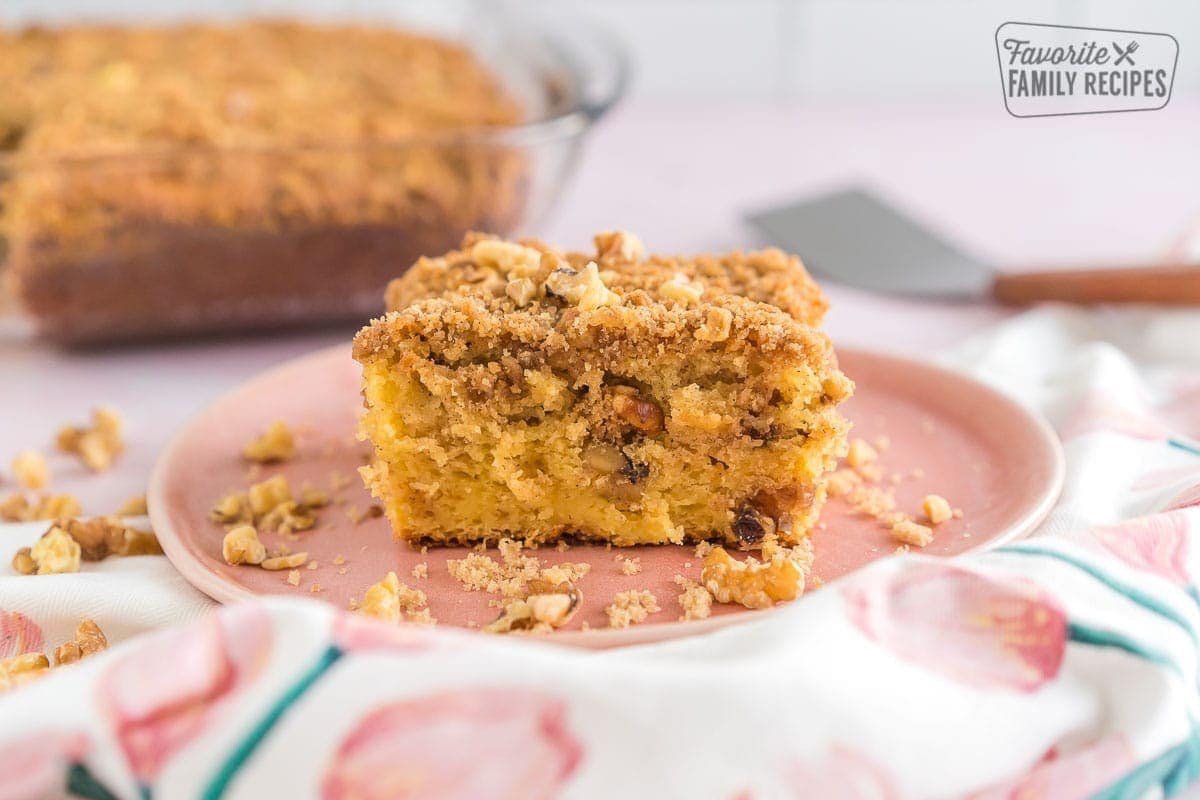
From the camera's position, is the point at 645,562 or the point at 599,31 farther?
the point at 599,31

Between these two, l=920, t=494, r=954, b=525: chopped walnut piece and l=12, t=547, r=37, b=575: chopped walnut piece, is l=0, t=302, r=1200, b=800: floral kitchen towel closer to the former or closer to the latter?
l=920, t=494, r=954, b=525: chopped walnut piece

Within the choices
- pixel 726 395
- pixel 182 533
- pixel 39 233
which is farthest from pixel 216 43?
pixel 726 395

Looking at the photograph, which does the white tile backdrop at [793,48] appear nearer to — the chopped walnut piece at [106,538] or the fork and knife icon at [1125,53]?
the fork and knife icon at [1125,53]

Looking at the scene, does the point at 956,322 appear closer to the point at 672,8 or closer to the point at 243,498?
the point at 243,498

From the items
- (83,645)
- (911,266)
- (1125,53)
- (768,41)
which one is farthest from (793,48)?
(83,645)

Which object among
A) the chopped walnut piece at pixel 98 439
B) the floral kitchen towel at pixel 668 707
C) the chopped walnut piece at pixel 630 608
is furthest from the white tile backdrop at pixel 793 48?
the floral kitchen towel at pixel 668 707

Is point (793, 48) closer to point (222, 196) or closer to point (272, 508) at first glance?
point (222, 196)

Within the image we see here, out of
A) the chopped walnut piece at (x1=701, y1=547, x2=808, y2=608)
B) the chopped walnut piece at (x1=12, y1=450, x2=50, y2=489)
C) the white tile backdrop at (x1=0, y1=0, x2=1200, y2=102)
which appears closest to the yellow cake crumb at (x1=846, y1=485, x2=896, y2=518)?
the chopped walnut piece at (x1=701, y1=547, x2=808, y2=608)
